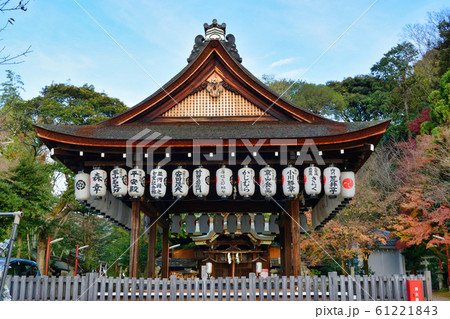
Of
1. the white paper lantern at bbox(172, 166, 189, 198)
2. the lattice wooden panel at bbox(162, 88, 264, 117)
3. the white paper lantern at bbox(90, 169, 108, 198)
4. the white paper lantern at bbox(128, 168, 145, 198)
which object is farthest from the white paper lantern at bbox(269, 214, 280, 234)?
the white paper lantern at bbox(90, 169, 108, 198)

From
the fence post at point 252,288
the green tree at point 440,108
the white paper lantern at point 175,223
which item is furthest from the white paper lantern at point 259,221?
the green tree at point 440,108

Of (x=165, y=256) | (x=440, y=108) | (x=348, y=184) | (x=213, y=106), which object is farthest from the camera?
(x=440, y=108)

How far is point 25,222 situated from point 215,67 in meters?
18.0

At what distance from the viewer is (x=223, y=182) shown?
9312mm

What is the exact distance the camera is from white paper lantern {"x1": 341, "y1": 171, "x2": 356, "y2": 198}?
9.44 metres

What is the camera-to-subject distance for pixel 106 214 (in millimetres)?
10938

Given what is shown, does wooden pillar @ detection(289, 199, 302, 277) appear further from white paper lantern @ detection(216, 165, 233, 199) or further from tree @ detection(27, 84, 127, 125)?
tree @ detection(27, 84, 127, 125)

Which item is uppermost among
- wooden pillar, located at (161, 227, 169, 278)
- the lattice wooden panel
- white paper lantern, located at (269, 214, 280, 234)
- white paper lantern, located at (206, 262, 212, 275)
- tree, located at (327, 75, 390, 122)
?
tree, located at (327, 75, 390, 122)

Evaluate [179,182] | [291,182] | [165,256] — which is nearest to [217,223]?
[165,256]

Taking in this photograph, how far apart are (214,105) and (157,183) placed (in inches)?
111

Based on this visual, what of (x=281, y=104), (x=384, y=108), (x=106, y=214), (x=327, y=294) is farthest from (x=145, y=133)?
(x=384, y=108)

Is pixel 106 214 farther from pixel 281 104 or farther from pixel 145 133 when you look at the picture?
pixel 281 104

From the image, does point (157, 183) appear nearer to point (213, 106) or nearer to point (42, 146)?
point (213, 106)

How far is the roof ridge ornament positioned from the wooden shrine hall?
0.03 metres
